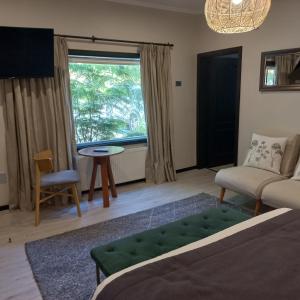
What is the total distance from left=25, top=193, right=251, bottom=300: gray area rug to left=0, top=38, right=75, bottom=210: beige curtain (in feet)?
3.23

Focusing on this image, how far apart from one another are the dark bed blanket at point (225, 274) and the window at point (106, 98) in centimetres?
287

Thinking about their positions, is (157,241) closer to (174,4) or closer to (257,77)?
(257,77)

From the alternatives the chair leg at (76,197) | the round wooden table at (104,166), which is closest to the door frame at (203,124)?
the round wooden table at (104,166)

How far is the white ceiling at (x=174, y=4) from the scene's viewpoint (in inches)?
153

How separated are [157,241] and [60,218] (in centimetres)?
173

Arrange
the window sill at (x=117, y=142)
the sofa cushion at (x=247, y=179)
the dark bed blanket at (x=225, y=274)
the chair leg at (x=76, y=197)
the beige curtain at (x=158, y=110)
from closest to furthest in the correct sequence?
the dark bed blanket at (x=225, y=274) < the sofa cushion at (x=247, y=179) < the chair leg at (x=76, y=197) < the window sill at (x=117, y=142) < the beige curtain at (x=158, y=110)

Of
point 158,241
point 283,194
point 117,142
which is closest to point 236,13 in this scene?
point 158,241

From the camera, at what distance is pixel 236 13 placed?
1.88 m

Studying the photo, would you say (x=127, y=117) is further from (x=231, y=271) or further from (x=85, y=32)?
(x=231, y=271)

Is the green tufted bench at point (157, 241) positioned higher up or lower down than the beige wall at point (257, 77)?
lower down

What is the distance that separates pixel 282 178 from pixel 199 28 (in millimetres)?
2763

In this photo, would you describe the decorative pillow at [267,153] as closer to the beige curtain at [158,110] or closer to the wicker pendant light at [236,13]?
the beige curtain at [158,110]

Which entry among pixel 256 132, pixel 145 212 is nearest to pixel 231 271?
pixel 145 212

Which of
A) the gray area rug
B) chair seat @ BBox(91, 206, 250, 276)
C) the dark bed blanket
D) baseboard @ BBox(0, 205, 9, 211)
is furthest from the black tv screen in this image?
the dark bed blanket
